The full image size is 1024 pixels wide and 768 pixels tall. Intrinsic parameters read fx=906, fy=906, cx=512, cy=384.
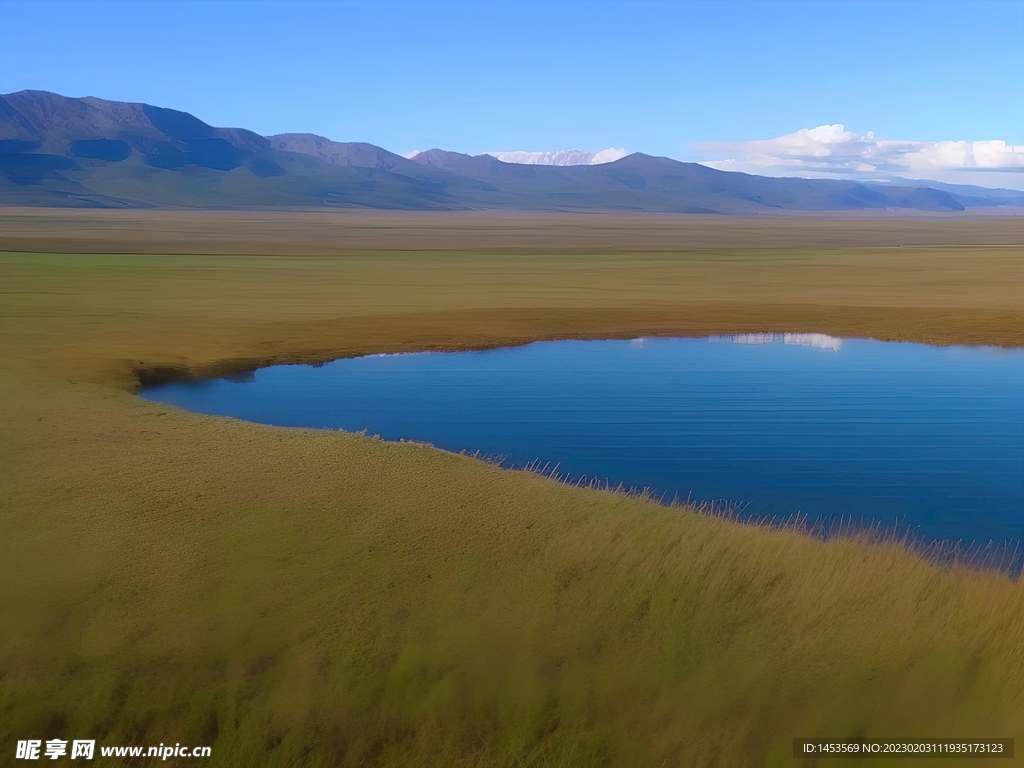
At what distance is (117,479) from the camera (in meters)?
14.9

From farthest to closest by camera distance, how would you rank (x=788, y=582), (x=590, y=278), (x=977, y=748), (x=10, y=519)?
(x=590, y=278) < (x=10, y=519) < (x=788, y=582) < (x=977, y=748)

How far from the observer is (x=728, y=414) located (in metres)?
23.4

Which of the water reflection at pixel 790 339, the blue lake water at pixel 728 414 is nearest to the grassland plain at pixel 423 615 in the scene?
the blue lake water at pixel 728 414

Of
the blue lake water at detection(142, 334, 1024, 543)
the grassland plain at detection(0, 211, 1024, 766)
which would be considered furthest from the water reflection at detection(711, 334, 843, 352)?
the grassland plain at detection(0, 211, 1024, 766)

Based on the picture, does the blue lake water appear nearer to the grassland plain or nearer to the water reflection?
the water reflection

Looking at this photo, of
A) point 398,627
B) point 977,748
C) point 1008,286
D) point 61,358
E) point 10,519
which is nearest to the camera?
point 977,748

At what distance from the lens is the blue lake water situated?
1728 cm

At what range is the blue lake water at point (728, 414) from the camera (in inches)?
680

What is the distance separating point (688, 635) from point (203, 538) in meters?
6.77

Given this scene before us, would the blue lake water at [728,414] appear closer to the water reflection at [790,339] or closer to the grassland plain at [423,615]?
the water reflection at [790,339]

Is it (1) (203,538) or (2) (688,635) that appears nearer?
(2) (688,635)

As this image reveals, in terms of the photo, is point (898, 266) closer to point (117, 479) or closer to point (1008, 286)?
point (1008, 286)

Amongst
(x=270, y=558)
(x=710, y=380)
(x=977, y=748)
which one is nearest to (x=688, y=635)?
(x=977, y=748)

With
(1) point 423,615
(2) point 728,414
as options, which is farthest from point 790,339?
(1) point 423,615
